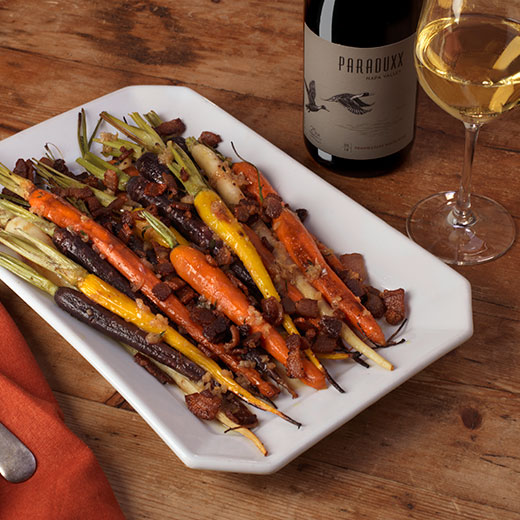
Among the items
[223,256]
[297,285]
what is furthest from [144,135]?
[297,285]

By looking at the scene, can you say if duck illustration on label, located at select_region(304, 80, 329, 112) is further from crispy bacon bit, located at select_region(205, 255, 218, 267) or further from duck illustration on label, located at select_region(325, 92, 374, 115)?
crispy bacon bit, located at select_region(205, 255, 218, 267)

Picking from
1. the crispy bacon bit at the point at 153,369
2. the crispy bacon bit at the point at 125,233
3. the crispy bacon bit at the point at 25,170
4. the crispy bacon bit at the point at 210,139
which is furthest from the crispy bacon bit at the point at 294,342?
the crispy bacon bit at the point at 25,170

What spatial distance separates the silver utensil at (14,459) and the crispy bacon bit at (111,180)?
25.9 inches

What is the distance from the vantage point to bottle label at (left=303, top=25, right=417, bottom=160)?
71.7 inches

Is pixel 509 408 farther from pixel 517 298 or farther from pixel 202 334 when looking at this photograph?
pixel 202 334

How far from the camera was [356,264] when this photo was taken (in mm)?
1776

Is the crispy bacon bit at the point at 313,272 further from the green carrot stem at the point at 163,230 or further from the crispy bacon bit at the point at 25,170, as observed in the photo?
the crispy bacon bit at the point at 25,170

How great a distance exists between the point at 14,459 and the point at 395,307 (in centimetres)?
81

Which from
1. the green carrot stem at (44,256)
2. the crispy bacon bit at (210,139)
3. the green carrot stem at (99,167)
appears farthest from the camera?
the crispy bacon bit at (210,139)

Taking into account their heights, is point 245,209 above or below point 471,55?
below

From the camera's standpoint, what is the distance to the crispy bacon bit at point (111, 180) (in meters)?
1.95

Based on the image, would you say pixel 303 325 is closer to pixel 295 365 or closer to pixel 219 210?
pixel 295 365

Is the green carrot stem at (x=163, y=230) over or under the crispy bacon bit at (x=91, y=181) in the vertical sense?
over

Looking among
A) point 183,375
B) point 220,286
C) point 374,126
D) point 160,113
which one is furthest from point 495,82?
point 160,113
